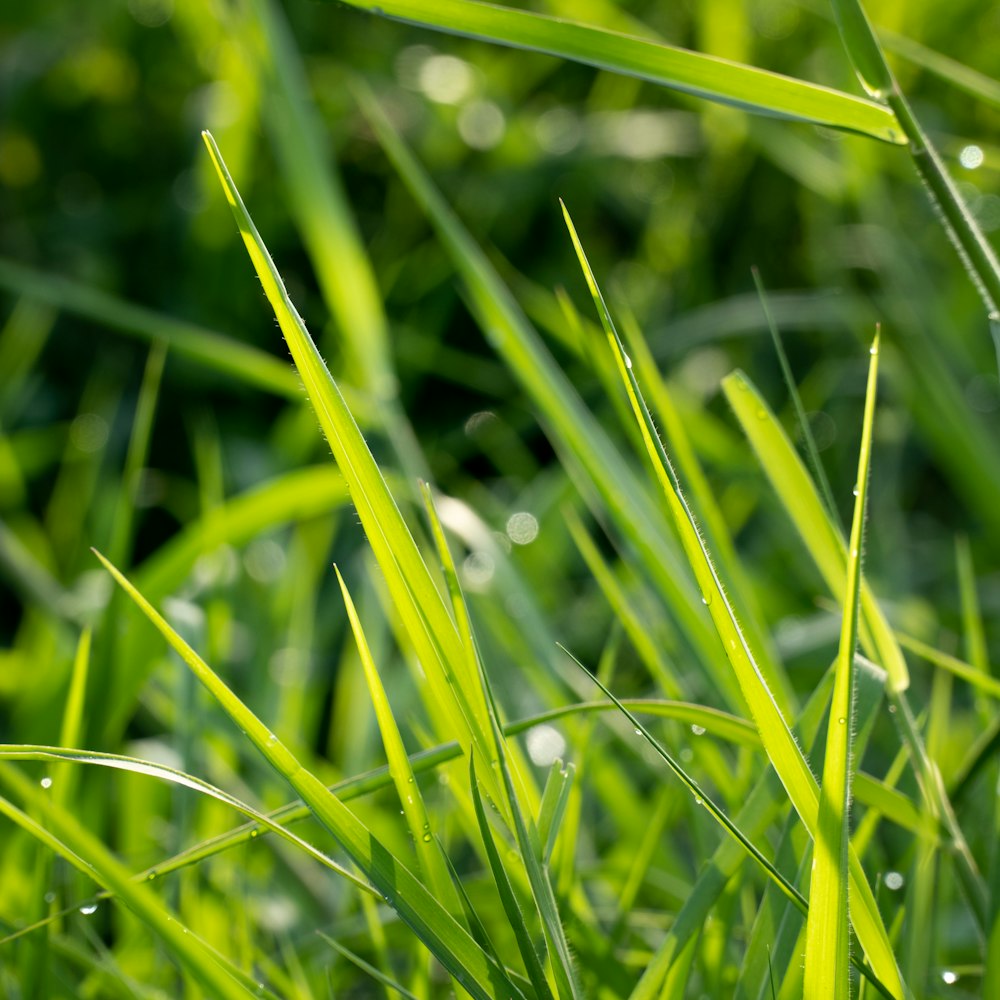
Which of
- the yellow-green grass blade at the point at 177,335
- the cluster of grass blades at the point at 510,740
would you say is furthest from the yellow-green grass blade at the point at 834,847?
the yellow-green grass blade at the point at 177,335

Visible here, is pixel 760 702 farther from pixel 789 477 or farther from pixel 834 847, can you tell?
pixel 789 477

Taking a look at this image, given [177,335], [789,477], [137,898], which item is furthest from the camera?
[177,335]

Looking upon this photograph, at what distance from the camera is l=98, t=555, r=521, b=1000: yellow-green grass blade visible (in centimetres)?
31

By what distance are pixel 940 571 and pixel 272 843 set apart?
2.00ft

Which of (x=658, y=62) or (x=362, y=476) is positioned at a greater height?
(x=658, y=62)

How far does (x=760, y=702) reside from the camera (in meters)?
0.31

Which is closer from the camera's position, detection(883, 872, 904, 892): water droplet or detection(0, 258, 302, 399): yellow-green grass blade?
detection(883, 872, 904, 892): water droplet

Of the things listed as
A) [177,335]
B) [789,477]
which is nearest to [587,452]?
[789,477]

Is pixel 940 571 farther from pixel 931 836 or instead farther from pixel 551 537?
pixel 931 836

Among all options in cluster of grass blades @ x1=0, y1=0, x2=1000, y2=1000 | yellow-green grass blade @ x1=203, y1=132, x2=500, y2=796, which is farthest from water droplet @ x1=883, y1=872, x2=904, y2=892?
yellow-green grass blade @ x1=203, y1=132, x2=500, y2=796

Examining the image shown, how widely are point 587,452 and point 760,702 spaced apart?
21cm

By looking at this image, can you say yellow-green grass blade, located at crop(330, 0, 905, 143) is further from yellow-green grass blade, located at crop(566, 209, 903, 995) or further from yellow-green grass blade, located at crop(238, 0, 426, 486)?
yellow-green grass blade, located at crop(238, 0, 426, 486)

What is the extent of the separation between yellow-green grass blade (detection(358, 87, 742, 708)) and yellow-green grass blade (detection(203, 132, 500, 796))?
0.57 ft

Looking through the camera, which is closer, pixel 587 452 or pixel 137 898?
pixel 137 898
